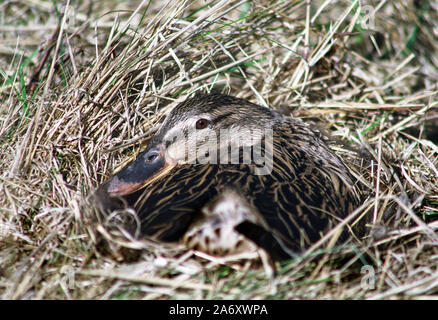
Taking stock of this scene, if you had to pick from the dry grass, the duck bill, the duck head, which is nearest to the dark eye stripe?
the duck head

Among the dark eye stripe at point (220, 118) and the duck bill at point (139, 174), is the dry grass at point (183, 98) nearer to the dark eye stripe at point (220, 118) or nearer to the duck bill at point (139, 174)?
the duck bill at point (139, 174)

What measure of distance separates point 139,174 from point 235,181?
67cm

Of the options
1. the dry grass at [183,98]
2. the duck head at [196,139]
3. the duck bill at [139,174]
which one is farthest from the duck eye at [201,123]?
the dry grass at [183,98]

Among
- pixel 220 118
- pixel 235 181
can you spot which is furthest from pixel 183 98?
pixel 235 181

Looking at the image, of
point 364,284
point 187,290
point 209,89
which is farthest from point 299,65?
point 187,290

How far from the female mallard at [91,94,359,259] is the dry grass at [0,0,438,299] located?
117 millimetres

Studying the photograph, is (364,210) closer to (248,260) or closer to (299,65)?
(248,260)

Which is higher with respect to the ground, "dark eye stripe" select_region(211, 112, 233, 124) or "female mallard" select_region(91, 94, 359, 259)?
"dark eye stripe" select_region(211, 112, 233, 124)

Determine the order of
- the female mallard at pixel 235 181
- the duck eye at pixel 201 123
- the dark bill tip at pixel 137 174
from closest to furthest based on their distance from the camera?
the female mallard at pixel 235 181 → the dark bill tip at pixel 137 174 → the duck eye at pixel 201 123

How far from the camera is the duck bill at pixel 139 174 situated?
2.40m

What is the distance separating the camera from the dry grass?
193 cm

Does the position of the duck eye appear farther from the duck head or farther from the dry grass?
the dry grass

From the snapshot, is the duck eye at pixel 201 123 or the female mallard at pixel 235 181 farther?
the duck eye at pixel 201 123

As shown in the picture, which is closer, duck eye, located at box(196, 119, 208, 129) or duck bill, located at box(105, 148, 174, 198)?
duck bill, located at box(105, 148, 174, 198)
